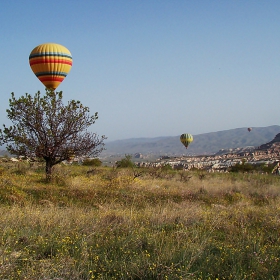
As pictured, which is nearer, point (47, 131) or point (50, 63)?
point (47, 131)

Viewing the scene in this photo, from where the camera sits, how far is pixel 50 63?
24984 millimetres

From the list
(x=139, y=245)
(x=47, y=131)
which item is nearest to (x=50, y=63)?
Result: (x=47, y=131)

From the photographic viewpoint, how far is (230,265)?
17.5ft

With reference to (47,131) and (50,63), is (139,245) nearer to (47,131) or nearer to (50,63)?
(47,131)

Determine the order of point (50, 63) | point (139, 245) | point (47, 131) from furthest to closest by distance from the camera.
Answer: point (50, 63) → point (47, 131) → point (139, 245)

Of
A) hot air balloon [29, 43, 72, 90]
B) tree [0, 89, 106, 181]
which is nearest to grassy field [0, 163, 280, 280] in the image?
tree [0, 89, 106, 181]

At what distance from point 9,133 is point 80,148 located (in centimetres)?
361

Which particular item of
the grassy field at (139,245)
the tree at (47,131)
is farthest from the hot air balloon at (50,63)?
the grassy field at (139,245)

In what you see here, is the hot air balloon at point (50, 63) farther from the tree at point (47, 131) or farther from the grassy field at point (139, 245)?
the grassy field at point (139, 245)

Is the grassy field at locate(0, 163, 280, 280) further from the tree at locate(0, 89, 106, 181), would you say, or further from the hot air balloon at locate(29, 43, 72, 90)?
the hot air balloon at locate(29, 43, 72, 90)

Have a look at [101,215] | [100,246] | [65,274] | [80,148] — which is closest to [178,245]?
[100,246]

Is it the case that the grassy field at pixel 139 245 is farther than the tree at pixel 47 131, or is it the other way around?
the tree at pixel 47 131

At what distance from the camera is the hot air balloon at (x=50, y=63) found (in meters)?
25.0

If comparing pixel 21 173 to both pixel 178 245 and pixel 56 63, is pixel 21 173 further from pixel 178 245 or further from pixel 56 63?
pixel 178 245
